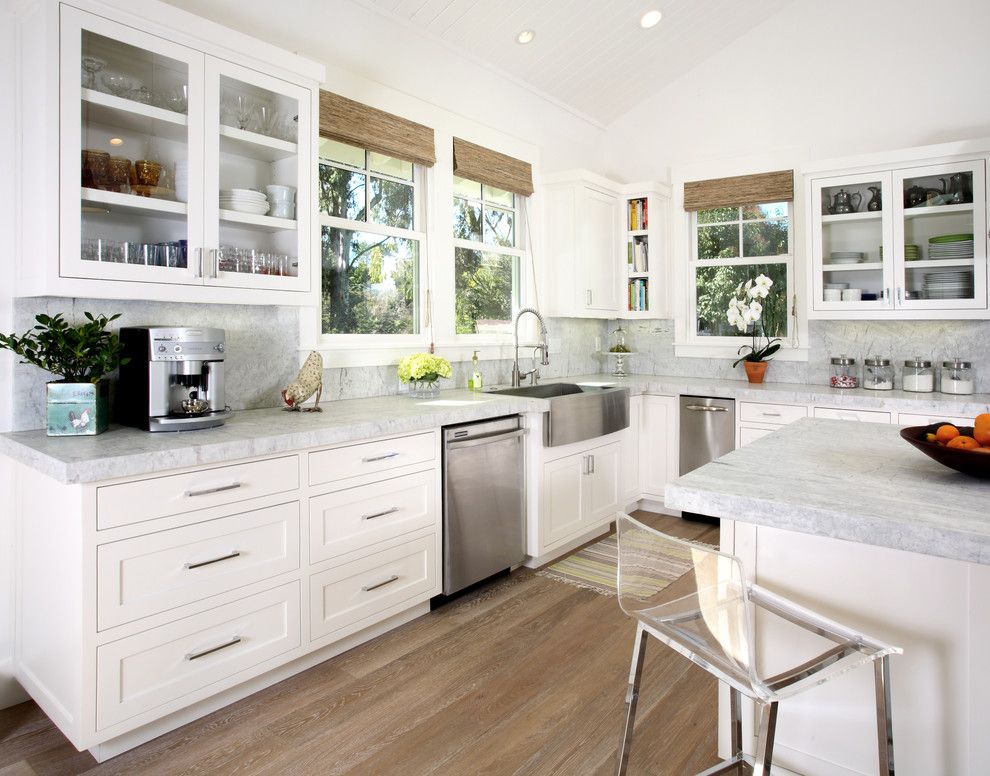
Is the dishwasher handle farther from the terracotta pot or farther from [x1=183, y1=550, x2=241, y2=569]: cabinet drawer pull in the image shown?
the terracotta pot

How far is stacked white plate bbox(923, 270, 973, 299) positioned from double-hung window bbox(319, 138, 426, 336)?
297 cm

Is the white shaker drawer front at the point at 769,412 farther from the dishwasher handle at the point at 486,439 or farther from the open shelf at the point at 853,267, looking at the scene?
the dishwasher handle at the point at 486,439

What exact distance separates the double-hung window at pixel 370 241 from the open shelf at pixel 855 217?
99.9 inches

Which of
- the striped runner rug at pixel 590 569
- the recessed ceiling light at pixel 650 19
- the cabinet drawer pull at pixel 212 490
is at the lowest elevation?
the striped runner rug at pixel 590 569

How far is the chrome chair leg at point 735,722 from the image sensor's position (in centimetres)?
164

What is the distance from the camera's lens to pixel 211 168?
7.54 feet

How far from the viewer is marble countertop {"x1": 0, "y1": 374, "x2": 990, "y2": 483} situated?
5.98ft

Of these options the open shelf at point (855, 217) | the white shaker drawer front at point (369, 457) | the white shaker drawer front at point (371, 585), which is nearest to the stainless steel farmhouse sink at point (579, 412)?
the white shaker drawer front at point (369, 457)

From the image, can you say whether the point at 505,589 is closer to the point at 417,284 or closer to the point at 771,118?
the point at 417,284

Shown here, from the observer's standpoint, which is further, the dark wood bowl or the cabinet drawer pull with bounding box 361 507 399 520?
the cabinet drawer pull with bounding box 361 507 399 520

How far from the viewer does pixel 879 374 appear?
4.01 meters

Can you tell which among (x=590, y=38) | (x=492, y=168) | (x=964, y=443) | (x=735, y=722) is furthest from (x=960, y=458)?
(x=590, y=38)

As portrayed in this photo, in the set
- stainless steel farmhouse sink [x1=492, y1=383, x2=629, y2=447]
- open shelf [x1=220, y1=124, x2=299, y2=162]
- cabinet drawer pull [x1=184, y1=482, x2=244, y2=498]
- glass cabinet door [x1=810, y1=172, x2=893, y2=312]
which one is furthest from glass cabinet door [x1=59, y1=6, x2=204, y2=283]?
glass cabinet door [x1=810, y1=172, x2=893, y2=312]

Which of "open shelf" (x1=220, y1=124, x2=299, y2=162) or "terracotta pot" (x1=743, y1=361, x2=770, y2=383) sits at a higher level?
"open shelf" (x1=220, y1=124, x2=299, y2=162)
